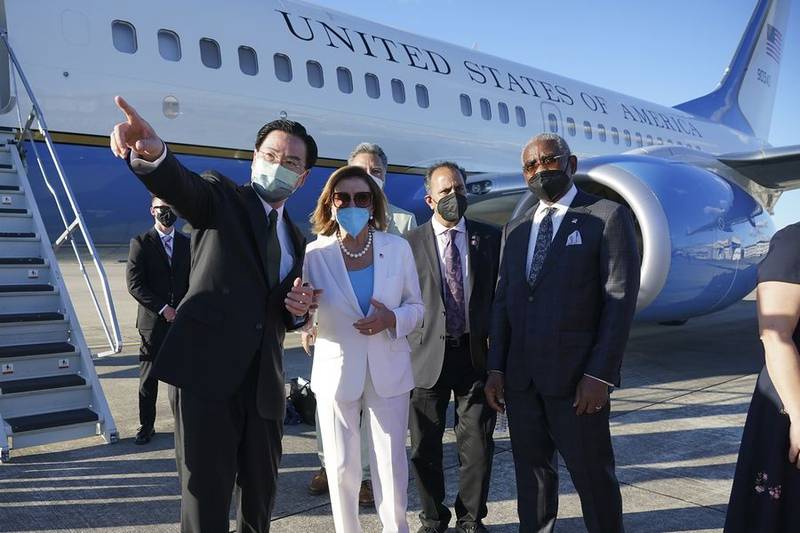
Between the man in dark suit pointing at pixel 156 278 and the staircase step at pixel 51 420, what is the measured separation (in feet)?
1.09

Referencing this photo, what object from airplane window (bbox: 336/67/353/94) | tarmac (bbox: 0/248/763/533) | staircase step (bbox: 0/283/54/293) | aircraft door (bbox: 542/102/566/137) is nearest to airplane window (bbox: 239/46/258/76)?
airplane window (bbox: 336/67/353/94)

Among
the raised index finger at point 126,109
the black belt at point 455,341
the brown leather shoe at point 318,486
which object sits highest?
the raised index finger at point 126,109

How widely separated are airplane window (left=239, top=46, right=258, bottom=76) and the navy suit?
14.3 feet

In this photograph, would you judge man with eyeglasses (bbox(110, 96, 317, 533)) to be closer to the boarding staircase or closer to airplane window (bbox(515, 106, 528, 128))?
the boarding staircase

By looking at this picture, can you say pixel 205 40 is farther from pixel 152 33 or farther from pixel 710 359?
pixel 710 359

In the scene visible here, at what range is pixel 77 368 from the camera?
4117 mm

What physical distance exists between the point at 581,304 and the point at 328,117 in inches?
189

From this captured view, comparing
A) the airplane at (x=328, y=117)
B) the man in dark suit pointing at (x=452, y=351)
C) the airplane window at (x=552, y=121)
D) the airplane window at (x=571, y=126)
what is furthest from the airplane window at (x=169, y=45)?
the airplane window at (x=571, y=126)

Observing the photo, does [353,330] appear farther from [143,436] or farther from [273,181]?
[143,436]

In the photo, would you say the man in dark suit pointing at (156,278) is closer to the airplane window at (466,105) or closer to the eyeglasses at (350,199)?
the eyeglasses at (350,199)

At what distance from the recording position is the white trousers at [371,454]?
2172mm

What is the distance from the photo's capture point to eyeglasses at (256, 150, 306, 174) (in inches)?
79.5

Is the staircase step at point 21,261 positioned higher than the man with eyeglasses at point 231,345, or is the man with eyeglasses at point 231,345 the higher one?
the staircase step at point 21,261

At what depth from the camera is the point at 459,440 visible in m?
2.80
